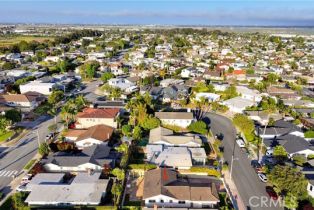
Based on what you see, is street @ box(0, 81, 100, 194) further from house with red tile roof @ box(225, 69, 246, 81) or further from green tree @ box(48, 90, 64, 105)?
house with red tile roof @ box(225, 69, 246, 81)

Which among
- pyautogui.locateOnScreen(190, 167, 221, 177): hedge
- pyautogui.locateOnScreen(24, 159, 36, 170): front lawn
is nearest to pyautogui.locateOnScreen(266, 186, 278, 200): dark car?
pyautogui.locateOnScreen(190, 167, 221, 177): hedge

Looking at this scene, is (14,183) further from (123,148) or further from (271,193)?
(271,193)

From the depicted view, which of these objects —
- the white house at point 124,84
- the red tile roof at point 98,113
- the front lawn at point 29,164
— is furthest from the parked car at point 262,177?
the white house at point 124,84

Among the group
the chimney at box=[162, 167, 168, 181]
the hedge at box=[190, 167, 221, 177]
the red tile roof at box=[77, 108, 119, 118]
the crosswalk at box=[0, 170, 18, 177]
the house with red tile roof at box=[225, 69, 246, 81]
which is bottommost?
the crosswalk at box=[0, 170, 18, 177]

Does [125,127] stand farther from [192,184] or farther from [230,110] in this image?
[230,110]

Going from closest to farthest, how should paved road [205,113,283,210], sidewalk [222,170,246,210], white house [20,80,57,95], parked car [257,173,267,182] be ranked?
sidewalk [222,170,246,210] → paved road [205,113,283,210] → parked car [257,173,267,182] → white house [20,80,57,95]
